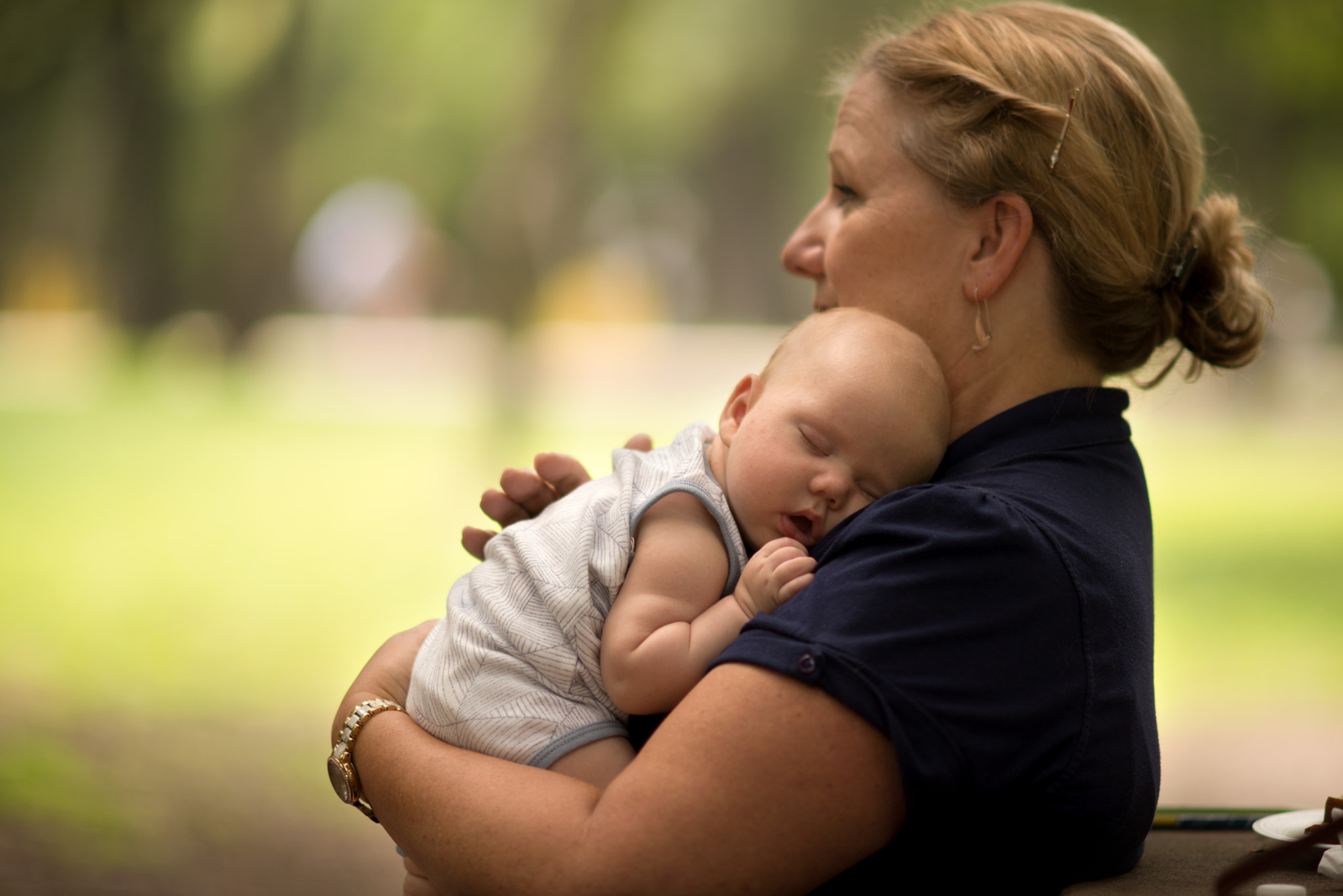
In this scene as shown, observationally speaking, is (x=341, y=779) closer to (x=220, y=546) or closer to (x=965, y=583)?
(x=965, y=583)

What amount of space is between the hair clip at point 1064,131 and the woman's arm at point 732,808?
2.91ft

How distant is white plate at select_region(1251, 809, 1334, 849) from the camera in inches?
76.4

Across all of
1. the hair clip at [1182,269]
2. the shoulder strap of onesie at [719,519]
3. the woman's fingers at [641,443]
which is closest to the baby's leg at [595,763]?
the shoulder strap of onesie at [719,519]

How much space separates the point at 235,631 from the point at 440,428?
279 inches

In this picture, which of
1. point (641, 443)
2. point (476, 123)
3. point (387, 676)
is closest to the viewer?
point (387, 676)

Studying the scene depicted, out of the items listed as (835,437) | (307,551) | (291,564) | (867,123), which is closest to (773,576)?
(835,437)

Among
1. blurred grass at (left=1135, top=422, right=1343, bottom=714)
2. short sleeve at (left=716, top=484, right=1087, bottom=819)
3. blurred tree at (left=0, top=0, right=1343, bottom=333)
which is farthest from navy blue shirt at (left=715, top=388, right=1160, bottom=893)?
blurred tree at (left=0, top=0, right=1343, bottom=333)

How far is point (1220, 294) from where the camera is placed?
2.01 m

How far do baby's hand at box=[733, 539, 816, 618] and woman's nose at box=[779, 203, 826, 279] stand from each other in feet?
2.17

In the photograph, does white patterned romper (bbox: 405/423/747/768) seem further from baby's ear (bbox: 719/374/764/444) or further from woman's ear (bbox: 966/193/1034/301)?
woman's ear (bbox: 966/193/1034/301)

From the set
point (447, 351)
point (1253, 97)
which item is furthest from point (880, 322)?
point (447, 351)

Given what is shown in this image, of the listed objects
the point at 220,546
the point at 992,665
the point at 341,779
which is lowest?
the point at 220,546

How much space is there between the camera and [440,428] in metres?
13.9

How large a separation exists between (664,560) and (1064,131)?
0.86 m
